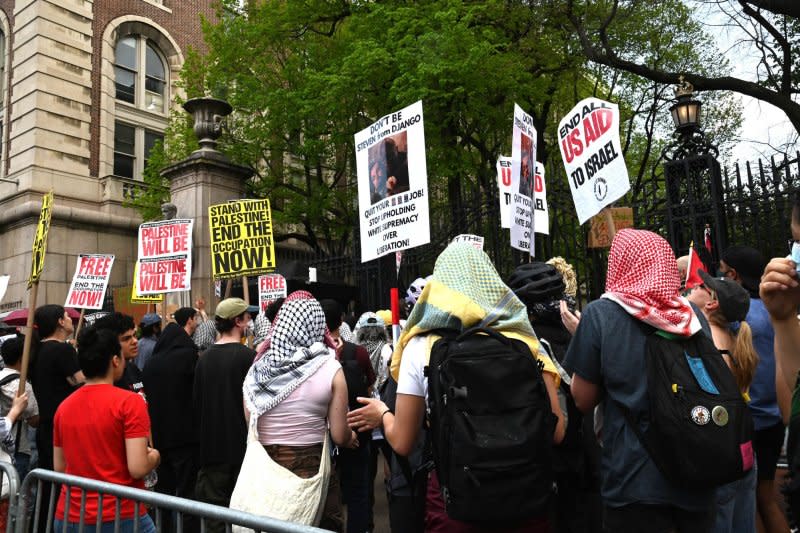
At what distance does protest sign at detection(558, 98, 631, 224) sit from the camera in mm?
5586

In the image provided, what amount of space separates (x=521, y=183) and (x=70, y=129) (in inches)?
801

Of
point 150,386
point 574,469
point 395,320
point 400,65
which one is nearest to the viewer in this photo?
point 574,469

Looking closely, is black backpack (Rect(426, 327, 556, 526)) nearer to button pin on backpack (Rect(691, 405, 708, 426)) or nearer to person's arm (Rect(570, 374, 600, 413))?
person's arm (Rect(570, 374, 600, 413))

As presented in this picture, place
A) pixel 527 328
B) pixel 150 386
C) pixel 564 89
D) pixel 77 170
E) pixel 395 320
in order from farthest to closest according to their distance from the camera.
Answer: pixel 77 170
pixel 564 89
pixel 150 386
pixel 395 320
pixel 527 328

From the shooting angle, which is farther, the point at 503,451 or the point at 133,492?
the point at 133,492

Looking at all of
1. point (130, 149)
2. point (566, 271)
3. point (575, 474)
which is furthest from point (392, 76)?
point (575, 474)

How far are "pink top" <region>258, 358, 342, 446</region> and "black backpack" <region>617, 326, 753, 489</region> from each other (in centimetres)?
169

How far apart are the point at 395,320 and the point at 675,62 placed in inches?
741

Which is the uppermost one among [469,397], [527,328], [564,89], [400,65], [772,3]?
[564,89]

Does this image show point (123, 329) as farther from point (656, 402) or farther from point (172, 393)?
point (656, 402)

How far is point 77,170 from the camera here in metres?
22.2

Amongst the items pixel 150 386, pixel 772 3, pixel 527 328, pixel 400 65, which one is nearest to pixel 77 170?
pixel 400 65

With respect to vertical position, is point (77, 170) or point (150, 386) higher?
point (77, 170)

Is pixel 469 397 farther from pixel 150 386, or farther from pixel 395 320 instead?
pixel 150 386
